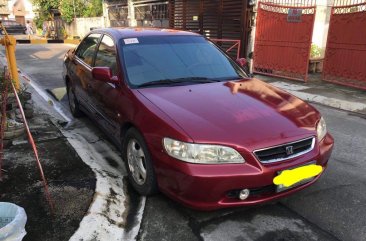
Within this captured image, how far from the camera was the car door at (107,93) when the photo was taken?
13.0 ft

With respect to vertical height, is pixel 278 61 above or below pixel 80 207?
above

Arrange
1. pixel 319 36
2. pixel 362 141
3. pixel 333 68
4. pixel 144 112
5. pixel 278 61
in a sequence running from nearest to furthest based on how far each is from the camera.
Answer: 1. pixel 144 112
2. pixel 362 141
3. pixel 333 68
4. pixel 278 61
5. pixel 319 36

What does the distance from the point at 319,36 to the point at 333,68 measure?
122 inches

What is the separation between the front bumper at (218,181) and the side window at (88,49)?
2.64 m

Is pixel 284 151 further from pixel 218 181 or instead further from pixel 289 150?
pixel 218 181

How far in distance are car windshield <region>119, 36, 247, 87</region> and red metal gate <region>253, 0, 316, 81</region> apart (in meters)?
5.53

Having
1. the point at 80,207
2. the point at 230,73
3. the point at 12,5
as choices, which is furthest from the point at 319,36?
the point at 12,5

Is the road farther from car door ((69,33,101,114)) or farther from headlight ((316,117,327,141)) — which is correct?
car door ((69,33,101,114))

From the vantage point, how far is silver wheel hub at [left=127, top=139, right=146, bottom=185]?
3418mm

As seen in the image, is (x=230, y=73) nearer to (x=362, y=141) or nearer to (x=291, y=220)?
(x=291, y=220)

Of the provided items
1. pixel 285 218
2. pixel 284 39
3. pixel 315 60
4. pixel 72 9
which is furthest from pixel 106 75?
pixel 72 9

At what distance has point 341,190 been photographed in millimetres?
3707

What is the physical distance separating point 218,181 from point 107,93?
2.01 meters

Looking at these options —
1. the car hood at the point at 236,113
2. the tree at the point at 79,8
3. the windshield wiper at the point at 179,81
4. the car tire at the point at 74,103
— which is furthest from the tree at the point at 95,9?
the car hood at the point at 236,113
